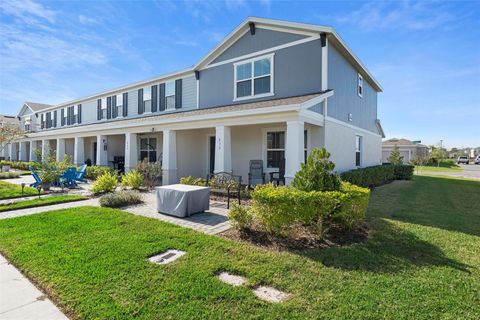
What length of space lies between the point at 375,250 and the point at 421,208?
5396 millimetres

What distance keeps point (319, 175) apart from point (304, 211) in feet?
4.07

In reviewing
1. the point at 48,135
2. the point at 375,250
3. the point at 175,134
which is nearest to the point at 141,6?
the point at 175,134

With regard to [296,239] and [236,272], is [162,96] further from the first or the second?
[236,272]

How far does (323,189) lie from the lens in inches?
233

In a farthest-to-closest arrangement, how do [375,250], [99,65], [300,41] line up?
[99,65] < [300,41] < [375,250]

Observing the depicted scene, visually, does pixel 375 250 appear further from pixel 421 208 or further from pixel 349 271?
pixel 421 208

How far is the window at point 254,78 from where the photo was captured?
461 inches

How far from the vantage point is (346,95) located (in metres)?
12.8

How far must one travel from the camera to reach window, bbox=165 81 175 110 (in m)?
16.0

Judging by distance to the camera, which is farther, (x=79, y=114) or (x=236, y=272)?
(x=79, y=114)

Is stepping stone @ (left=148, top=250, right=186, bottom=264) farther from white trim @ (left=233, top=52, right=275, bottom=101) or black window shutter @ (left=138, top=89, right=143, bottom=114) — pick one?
black window shutter @ (left=138, top=89, right=143, bottom=114)

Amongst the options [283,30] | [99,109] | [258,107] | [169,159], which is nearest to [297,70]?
[283,30]

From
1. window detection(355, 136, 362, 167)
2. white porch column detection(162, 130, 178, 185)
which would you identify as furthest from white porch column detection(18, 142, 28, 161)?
window detection(355, 136, 362, 167)

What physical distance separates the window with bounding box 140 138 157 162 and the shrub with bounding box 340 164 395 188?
11.9 metres
